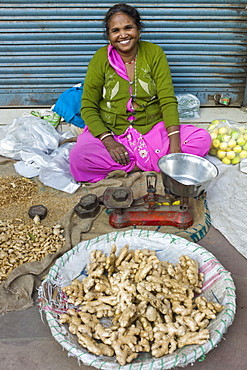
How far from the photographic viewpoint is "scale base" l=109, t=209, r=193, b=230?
2.56 m

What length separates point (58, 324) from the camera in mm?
1734

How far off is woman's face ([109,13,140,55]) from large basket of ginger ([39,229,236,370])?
5.70 feet

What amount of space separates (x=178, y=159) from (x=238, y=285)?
1071 millimetres

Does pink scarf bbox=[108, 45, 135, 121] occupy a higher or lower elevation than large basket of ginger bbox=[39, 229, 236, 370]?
higher

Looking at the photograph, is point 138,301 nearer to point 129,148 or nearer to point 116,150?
point 116,150

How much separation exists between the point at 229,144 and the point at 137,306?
7.43ft

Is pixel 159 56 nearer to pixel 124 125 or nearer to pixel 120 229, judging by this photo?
pixel 124 125

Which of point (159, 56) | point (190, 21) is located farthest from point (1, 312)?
point (190, 21)

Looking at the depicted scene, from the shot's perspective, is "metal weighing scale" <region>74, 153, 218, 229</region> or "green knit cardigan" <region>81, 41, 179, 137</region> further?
"green knit cardigan" <region>81, 41, 179, 137</region>

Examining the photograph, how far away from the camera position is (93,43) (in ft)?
14.4

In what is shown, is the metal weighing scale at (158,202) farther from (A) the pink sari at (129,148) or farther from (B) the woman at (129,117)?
(A) the pink sari at (129,148)

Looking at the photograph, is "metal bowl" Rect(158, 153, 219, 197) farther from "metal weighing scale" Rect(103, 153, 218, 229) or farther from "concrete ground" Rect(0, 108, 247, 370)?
"concrete ground" Rect(0, 108, 247, 370)

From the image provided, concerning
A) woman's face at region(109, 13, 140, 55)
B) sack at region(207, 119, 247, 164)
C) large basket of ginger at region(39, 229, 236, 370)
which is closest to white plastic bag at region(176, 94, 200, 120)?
sack at region(207, 119, 247, 164)

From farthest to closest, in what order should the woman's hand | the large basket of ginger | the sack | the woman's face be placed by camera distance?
the sack → the woman's hand → the woman's face → the large basket of ginger
